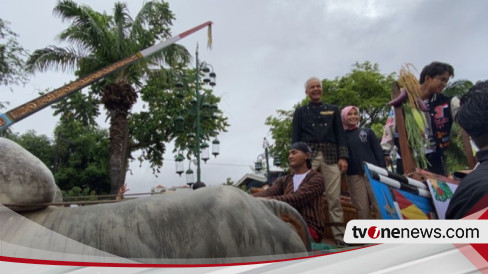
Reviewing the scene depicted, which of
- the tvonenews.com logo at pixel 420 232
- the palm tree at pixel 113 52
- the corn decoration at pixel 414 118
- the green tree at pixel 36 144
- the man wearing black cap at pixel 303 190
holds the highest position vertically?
the palm tree at pixel 113 52

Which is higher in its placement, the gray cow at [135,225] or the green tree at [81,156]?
the green tree at [81,156]

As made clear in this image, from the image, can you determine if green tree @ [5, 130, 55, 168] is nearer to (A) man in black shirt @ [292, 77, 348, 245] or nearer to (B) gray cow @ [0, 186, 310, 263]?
(B) gray cow @ [0, 186, 310, 263]

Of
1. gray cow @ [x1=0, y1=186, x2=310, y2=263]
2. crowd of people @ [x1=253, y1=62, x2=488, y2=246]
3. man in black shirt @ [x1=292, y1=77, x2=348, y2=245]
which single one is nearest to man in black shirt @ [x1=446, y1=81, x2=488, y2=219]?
crowd of people @ [x1=253, y1=62, x2=488, y2=246]

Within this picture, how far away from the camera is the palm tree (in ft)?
5.83

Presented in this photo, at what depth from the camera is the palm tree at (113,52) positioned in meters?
1.78

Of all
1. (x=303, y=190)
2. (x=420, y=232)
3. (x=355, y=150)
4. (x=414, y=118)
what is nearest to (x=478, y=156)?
(x=420, y=232)

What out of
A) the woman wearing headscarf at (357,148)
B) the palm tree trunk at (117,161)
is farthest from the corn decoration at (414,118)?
the palm tree trunk at (117,161)

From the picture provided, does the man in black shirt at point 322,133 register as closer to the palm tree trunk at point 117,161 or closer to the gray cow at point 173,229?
the palm tree trunk at point 117,161

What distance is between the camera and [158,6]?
2.24m

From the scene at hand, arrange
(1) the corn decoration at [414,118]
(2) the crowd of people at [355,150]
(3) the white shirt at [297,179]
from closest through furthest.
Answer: (2) the crowd of people at [355,150]
(1) the corn decoration at [414,118]
(3) the white shirt at [297,179]

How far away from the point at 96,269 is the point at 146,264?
0.40 ft

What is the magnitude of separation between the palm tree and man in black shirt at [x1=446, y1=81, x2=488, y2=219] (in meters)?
1.15

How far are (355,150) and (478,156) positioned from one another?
1444mm

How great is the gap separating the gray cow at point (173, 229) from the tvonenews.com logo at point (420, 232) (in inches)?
7.8
